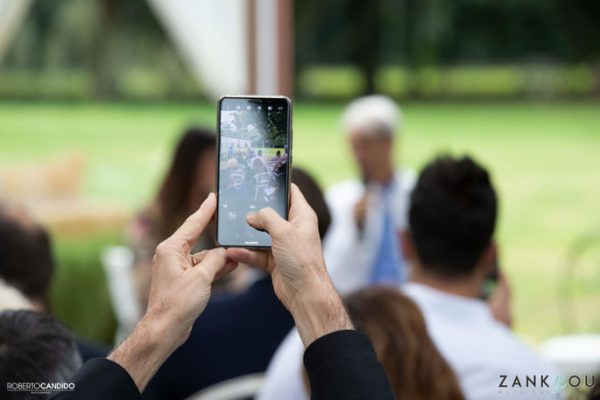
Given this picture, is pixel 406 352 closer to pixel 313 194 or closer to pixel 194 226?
pixel 194 226

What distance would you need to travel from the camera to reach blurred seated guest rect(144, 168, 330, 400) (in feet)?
7.92

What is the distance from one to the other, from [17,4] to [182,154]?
148cm

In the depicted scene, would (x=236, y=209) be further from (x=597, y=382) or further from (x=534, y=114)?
(x=534, y=114)

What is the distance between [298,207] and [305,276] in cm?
10

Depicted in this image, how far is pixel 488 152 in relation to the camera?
22250 millimetres

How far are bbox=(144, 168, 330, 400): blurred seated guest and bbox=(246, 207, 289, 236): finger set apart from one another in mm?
1278

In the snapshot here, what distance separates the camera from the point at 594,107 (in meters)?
27.9

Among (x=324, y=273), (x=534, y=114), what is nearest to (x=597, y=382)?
(x=324, y=273)

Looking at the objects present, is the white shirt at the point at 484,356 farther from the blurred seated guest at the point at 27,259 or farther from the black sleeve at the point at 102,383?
the black sleeve at the point at 102,383

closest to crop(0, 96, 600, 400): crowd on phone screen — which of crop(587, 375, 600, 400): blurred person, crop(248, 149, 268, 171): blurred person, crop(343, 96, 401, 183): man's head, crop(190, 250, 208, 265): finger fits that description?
crop(248, 149, 268, 171): blurred person

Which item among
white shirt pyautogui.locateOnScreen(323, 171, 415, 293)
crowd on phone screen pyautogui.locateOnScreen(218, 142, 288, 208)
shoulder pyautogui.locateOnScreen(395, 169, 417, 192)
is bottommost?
white shirt pyautogui.locateOnScreen(323, 171, 415, 293)

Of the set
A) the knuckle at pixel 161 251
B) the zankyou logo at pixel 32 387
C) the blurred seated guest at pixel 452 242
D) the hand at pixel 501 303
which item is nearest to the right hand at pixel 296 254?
the knuckle at pixel 161 251

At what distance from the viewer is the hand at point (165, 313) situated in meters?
1.12

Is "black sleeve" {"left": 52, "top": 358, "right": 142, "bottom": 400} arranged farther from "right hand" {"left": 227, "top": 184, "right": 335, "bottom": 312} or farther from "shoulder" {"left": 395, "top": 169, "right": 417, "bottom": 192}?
"shoulder" {"left": 395, "top": 169, "right": 417, "bottom": 192}
